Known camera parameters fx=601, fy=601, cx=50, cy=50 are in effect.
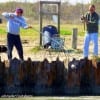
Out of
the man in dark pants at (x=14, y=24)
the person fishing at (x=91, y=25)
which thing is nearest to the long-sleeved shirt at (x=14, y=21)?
the man in dark pants at (x=14, y=24)

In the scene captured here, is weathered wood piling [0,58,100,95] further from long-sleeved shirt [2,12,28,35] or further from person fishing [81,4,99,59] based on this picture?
person fishing [81,4,99,59]

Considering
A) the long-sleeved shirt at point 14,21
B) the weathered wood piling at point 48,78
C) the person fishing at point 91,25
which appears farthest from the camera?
the person fishing at point 91,25

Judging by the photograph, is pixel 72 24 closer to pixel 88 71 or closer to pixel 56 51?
pixel 56 51

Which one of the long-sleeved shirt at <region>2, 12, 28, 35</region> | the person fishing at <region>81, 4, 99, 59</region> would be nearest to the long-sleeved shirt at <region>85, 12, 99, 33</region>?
the person fishing at <region>81, 4, 99, 59</region>

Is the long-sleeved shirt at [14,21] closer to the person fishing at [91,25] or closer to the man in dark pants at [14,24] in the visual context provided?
the man in dark pants at [14,24]

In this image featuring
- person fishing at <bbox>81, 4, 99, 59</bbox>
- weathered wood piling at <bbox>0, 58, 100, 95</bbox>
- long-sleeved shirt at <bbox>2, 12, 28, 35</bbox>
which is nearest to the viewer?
weathered wood piling at <bbox>0, 58, 100, 95</bbox>

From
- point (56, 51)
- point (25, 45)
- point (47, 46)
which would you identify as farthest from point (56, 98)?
point (25, 45)

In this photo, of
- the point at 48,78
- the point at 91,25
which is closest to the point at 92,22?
the point at 91,25

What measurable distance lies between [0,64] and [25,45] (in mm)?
10997

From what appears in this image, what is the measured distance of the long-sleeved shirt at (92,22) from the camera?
16.0 metres

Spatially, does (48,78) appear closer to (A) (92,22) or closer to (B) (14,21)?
(B) (14,21)

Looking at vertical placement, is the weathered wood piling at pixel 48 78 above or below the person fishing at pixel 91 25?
below

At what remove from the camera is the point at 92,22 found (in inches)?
632

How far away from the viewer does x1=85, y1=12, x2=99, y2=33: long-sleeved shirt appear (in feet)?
52.4
